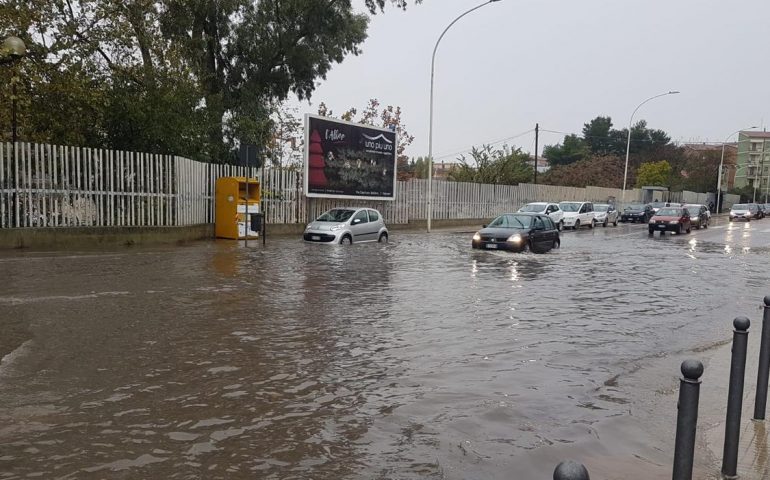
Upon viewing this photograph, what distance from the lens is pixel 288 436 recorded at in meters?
4.63

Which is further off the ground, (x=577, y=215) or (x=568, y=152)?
(x=568, y=152)

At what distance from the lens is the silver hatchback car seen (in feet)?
69.0

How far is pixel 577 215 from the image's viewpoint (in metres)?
37.7

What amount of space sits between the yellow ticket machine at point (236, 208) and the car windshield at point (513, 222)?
8305 millimetres

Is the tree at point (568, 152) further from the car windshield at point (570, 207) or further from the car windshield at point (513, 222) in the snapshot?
the car windshield at point (513, 222)

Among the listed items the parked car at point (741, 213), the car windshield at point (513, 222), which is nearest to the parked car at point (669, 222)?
the car windshield at point (513, 222)

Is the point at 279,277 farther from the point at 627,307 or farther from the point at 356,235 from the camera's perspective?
the point at 356,235

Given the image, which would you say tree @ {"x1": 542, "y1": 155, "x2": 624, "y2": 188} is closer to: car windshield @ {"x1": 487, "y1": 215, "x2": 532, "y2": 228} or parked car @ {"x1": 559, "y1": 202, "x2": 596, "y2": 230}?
parked car @ {"x1": 559, "y1": 202, "x2": 596, "y2": 230}

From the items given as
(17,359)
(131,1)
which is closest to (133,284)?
(17,359)

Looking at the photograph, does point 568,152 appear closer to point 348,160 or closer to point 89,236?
point 348,160

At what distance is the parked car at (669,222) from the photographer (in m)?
32.8

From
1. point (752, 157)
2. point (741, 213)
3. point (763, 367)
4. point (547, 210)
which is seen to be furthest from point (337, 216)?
point (752, 157)

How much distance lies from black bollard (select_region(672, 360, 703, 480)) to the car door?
18.5m

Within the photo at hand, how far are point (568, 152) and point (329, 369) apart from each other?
309 ft
